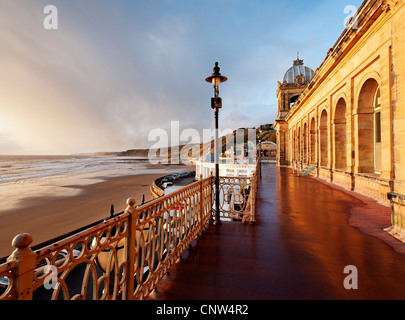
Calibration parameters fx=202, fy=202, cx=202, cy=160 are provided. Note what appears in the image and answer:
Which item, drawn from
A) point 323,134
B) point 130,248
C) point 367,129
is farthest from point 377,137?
point 130,248

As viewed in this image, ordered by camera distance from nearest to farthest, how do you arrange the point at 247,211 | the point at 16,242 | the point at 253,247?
the point at 16,242
the point at 253,247
the point at 247,211

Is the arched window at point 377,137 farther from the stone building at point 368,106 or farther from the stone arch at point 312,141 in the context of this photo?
the stone arch at point 312,141

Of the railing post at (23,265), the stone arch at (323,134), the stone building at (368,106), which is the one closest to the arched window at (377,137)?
the stone building at (368,106)

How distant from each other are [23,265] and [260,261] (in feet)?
11.0

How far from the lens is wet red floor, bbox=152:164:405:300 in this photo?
2.77m

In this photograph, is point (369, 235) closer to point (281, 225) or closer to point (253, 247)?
point (281, 225)

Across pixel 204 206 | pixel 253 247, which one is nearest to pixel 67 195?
pixel 204 206

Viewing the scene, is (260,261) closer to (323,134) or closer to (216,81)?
(216,81)

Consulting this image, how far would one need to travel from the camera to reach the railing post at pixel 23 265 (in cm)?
125

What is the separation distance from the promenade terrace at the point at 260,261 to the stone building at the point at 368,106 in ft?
3.82

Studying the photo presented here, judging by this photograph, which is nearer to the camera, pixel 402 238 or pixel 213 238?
pixel 402 238
